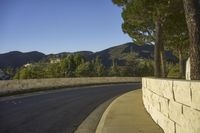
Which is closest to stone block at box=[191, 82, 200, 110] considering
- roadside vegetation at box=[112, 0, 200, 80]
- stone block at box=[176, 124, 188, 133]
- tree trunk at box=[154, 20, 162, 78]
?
stone block at box=[176, 124, 188, 133]

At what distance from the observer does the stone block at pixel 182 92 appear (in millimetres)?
7373

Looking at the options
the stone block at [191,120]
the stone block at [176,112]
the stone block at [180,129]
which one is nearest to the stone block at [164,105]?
the stone block at [176,112]

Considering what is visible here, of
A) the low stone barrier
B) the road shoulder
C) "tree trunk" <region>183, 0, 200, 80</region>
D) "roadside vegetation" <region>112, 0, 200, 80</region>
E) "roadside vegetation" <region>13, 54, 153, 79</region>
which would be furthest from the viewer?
"roadside vegetation" <region>13, 54, 153, 79</region>

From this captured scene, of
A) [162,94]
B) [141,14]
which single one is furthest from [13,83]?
[162,94]

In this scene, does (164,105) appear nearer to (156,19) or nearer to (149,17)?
(156,19)

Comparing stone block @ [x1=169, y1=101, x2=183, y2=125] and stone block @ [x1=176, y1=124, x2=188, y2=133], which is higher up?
stone block @ [x1=169, y1=101, x2=183, y2=125]

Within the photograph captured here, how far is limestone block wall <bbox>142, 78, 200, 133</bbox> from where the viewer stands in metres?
7.02

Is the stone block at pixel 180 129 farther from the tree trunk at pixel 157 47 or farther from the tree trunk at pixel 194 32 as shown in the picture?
the tree trunk at pixel 157 47

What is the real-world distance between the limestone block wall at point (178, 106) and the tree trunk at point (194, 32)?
144 cm

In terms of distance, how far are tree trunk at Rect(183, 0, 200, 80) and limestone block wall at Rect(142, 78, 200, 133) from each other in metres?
1.44

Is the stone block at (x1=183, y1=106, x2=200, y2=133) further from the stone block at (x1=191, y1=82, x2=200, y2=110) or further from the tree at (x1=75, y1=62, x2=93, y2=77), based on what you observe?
the tree at (x1=75, y1=62, x2=93, y2=77)

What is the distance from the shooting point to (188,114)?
7.47m

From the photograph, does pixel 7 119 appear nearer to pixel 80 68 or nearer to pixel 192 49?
pixel 192 49

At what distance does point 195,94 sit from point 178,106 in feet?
4.79
